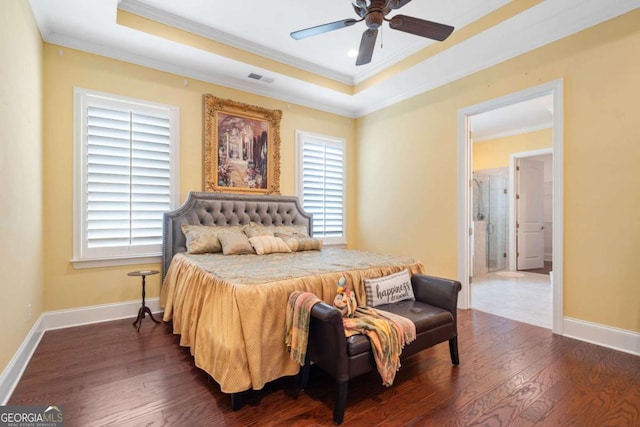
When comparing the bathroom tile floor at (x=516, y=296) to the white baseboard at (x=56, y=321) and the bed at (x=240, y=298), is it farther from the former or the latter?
the white baseboard at (x=56, y=321)

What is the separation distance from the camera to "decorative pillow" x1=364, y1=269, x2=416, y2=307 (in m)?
2.39

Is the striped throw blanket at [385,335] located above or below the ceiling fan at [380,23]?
below

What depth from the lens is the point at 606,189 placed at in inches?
108

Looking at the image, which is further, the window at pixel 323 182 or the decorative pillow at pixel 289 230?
the window at pixel 323 182

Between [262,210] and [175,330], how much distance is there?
194 cm

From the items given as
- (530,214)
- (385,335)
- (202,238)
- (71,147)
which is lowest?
(385,335)

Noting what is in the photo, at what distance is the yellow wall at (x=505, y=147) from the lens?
5891 mm

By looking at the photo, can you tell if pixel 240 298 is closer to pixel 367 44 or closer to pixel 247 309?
pixel 247 309

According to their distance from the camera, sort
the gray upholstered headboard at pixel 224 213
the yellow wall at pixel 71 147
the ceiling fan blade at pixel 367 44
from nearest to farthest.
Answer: the ceiling fan blade at pixel 367 44 → the yellow wall at pixel 71 147 → the gray upholstered headboard at pixel 224 213

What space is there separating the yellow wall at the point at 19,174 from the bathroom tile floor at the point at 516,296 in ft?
→ 14.8

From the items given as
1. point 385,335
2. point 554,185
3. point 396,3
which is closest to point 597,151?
point 554,185

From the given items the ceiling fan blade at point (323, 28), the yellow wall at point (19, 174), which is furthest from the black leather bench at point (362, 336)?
the ceiling fan blade at point (323, 28)

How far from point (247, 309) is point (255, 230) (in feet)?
6.80

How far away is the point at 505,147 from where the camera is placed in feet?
21.4
